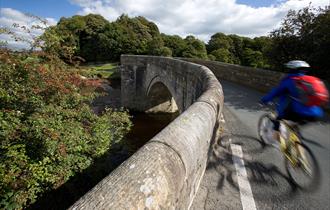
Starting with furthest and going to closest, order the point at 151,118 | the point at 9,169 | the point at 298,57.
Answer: the point at 151,118 < the point at 298,57 < the point at 9,169

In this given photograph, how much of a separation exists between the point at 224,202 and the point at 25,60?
7913mm

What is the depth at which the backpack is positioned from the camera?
3248 mm

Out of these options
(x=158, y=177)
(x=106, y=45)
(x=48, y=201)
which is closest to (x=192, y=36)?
(x=106, y=45)

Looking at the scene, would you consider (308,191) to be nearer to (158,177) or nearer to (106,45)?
(158,177)

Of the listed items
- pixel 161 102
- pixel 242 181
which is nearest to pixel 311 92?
pixel 242 181

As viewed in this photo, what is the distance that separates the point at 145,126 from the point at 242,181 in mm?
14357

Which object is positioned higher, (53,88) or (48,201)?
(53,88)

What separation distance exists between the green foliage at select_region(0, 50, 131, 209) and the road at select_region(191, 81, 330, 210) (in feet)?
14.1

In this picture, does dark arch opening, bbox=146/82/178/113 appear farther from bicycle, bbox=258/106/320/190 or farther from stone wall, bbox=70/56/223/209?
stone wall, bbox=70/56/223/209

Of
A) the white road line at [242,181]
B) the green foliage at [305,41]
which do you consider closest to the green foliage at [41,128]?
the white road line at [242,181]

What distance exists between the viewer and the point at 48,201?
20.4 feet

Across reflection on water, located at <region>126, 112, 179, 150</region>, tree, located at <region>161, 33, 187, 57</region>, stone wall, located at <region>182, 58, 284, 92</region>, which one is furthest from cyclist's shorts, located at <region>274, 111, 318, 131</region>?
tree, located at <region>161, 33, 187, 57</region>

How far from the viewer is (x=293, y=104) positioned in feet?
11.7

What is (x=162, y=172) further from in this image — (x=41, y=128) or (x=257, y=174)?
(x=41, y=128)
